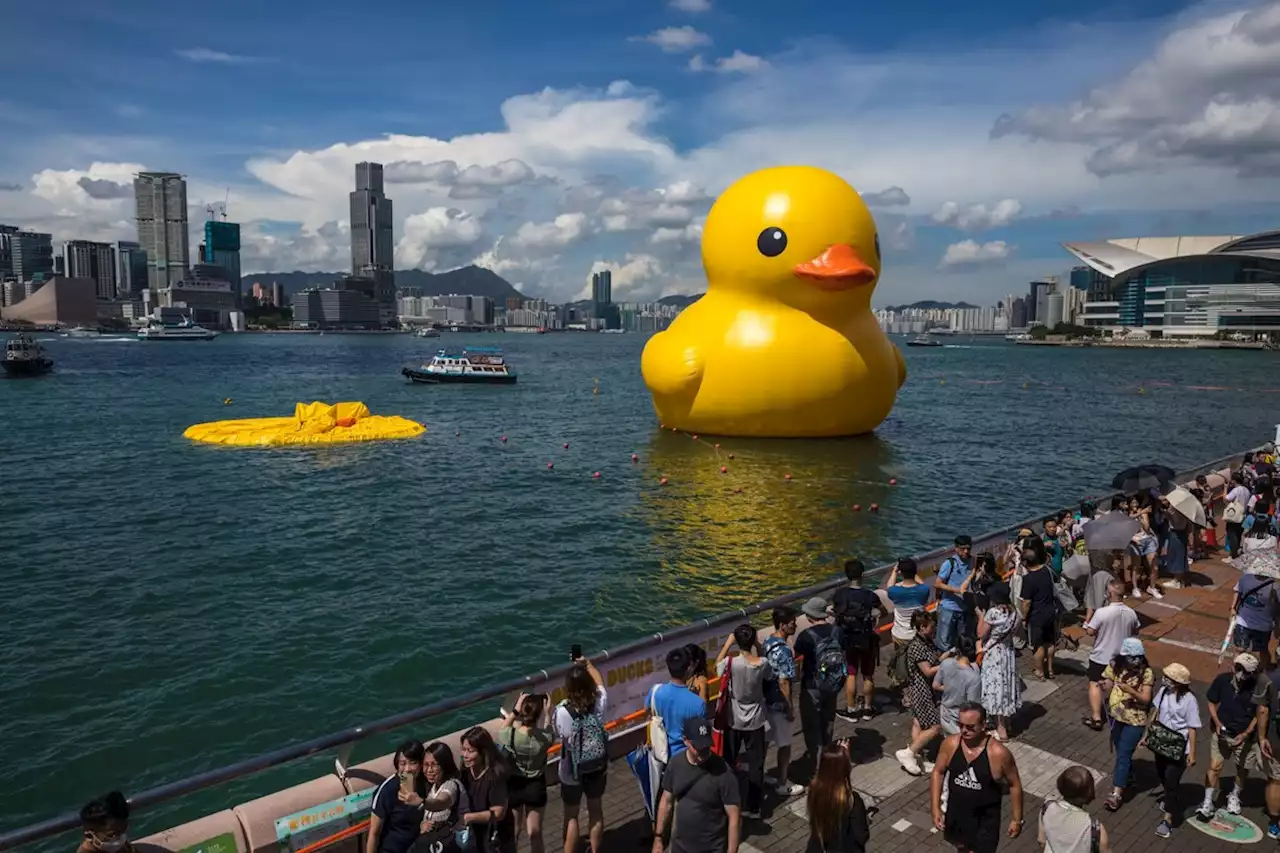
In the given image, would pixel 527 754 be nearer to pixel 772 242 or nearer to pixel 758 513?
pixel 758 513

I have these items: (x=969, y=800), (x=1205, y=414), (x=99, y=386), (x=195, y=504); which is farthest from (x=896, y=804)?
(x=99, y=386)

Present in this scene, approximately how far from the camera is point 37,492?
22906mm

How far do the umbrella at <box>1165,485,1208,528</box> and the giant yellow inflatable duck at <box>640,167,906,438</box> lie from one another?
36.0 ft

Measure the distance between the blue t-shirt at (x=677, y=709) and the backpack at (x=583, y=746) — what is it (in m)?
0.44

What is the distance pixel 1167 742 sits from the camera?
621 cm

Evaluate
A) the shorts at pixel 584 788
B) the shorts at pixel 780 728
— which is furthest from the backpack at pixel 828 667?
the shorts at pixel 584 788

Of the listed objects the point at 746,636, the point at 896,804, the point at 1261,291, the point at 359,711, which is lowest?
the point at 359,711

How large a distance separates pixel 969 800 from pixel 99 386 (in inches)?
2551

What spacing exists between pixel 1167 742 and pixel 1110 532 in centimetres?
517

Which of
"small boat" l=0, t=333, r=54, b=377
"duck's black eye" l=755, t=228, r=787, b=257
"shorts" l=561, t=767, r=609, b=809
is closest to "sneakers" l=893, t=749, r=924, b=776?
"shorts" l=561, t=767, r=609, b=809

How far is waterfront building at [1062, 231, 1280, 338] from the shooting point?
464 feet

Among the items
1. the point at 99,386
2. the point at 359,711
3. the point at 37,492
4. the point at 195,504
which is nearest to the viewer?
the point at 359,711

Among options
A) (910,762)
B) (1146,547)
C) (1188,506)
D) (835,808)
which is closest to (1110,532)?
(1146,547)

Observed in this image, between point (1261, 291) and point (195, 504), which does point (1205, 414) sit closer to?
point (195, 504)
